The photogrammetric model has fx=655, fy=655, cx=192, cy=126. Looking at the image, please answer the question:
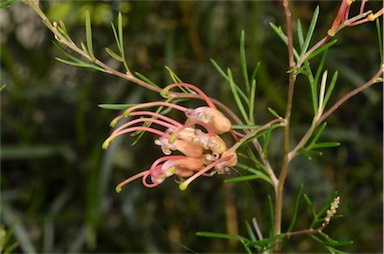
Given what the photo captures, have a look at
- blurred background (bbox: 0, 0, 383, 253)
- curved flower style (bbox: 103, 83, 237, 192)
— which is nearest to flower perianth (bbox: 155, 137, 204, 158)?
curved flower style (bbox: 103, 83, 237, 192)

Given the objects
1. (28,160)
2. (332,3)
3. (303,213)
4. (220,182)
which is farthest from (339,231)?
(28,160)

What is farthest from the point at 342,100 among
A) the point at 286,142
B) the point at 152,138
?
the point at 152,138

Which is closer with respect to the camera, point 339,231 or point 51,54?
point 339,231

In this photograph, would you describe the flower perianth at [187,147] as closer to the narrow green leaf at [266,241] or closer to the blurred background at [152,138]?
the narrow green leaf at [266,241]

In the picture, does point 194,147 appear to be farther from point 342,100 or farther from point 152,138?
point 152,138

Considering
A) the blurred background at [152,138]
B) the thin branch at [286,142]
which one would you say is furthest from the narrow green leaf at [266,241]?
the blurred background at [152,138]

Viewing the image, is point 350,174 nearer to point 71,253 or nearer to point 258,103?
point 258,103

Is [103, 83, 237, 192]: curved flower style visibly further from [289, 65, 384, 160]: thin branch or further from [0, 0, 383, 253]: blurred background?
[0, 0, 383, 253]: blurred background

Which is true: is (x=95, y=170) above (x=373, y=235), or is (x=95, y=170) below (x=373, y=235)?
above

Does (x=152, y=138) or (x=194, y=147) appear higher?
(x=194, y=147)
